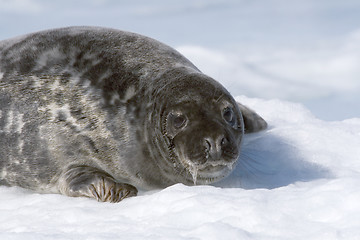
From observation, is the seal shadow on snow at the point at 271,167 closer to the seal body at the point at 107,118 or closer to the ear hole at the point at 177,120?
the seal body at the point at 107,118

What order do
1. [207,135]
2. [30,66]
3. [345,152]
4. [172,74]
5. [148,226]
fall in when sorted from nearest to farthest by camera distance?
[148,226], [207,135], [172,74], [30,66], [345,152]

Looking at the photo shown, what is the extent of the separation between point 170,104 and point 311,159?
170 centimetres

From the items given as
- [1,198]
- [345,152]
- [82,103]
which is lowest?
[1,198]

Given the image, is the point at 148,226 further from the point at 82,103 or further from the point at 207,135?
the point at 82,103

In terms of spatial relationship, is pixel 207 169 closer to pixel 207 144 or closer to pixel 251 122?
pixel 207 144

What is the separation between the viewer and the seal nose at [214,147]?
4496 mm

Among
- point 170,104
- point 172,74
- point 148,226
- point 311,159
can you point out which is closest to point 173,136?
point 170,104

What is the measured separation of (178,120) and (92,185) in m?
0.90

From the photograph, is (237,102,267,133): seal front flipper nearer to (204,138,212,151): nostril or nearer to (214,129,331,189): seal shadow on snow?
(214,129,331,189): seal shadow on snow

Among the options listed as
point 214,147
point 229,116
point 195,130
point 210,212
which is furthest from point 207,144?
point 210,212

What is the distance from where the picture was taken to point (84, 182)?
15.8ft

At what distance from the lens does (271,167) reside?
5535mm

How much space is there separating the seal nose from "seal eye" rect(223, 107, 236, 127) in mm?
375

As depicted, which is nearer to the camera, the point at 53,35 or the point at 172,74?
the point at 172,74
